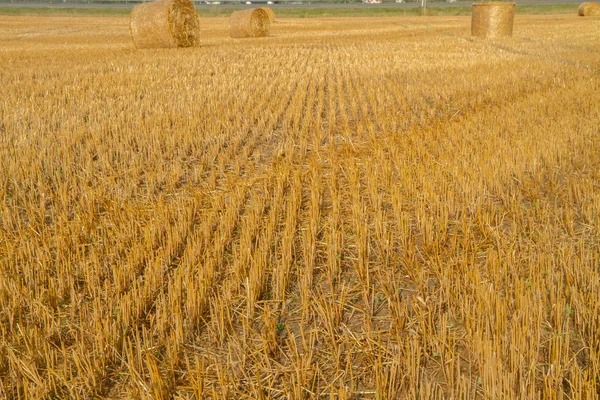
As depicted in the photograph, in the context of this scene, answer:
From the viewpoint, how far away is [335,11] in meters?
56.9

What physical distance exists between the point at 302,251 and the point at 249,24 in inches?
828

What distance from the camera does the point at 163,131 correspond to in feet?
20.1

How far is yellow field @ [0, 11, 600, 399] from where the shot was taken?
2.10 meters

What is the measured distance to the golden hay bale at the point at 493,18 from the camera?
1898 cm

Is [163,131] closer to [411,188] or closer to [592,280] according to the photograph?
[411,188]

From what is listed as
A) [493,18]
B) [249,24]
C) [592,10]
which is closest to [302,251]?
[493,18]

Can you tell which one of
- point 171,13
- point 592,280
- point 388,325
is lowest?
point 388,325

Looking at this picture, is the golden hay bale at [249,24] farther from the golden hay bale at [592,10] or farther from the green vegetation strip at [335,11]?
the green vegetation strip at [335,11]

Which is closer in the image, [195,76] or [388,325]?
[388,325]

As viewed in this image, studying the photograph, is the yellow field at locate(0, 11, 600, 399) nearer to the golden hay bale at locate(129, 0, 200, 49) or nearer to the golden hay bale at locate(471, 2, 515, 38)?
the golden hay bale at locate(129, 0, 200, 49)

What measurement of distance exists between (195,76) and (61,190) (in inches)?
267

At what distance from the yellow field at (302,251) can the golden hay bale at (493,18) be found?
13.4 m

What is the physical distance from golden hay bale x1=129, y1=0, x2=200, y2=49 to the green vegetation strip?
3726 cm

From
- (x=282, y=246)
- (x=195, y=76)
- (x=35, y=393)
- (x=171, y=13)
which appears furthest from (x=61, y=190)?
(x=171, y=13)
